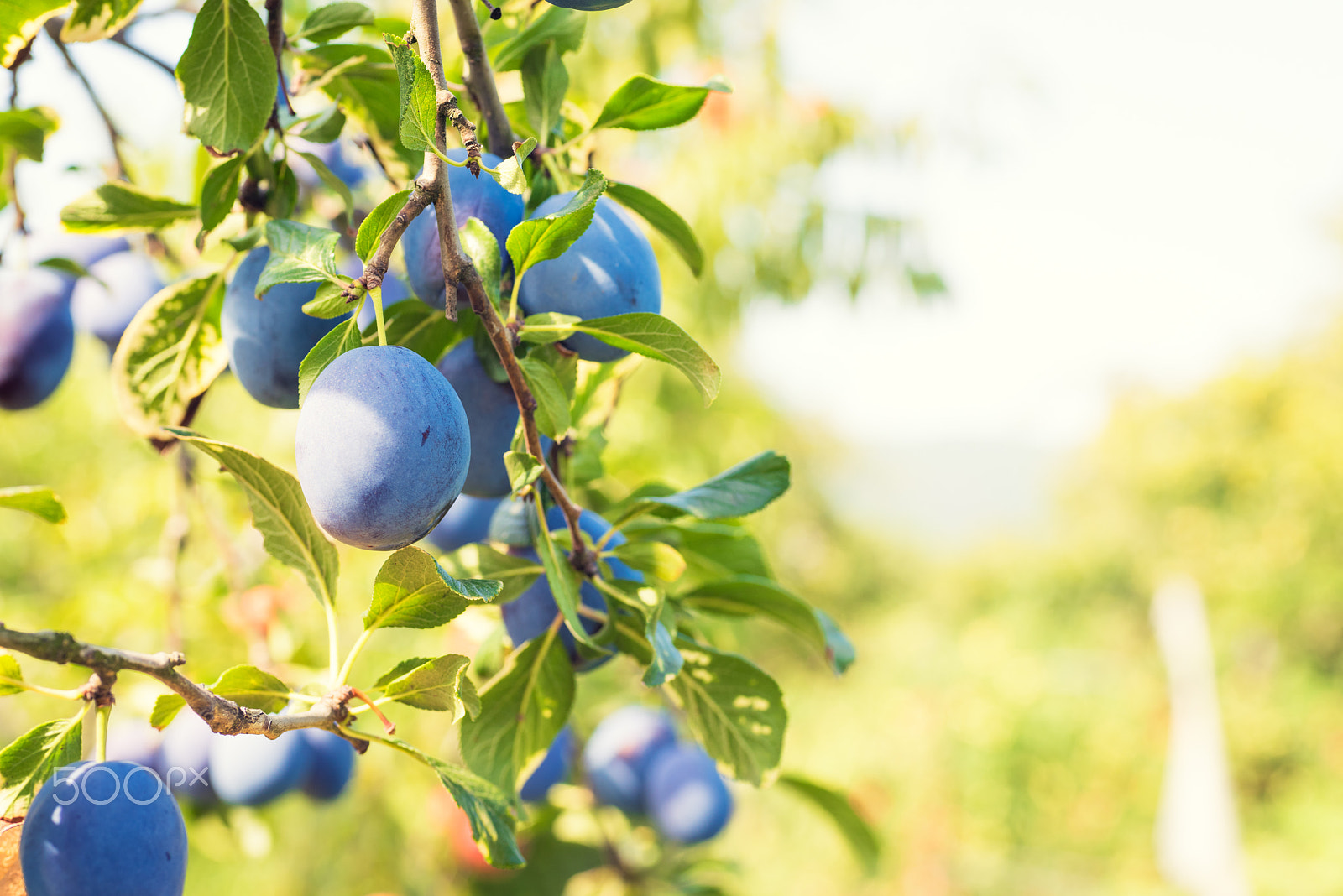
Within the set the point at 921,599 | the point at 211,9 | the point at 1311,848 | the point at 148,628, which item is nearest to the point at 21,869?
the point at 211,9

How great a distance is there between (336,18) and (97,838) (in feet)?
1.29

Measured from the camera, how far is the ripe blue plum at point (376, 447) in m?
0.35

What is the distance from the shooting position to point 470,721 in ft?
1.69

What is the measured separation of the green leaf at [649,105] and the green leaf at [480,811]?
1.06ft

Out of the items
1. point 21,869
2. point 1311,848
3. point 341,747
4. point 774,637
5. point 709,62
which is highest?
point 709,62

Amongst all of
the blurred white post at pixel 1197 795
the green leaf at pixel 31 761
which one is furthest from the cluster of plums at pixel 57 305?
the blurred white post at pixel 1197 795

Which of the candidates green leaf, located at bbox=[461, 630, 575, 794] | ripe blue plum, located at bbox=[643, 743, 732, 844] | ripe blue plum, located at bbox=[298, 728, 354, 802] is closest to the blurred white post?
ripe blue plum, located at bbox=[643, 743, 732, 844]

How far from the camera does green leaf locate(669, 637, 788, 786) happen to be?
1.69ft

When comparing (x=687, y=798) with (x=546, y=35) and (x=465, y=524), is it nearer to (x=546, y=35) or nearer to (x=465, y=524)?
(x=465, y=524)

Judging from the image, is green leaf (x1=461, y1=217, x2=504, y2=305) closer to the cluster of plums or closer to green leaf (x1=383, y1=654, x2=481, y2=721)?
green leaf (x1=383, y1=654, x2=481, y2=721)

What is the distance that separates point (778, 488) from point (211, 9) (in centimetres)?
36

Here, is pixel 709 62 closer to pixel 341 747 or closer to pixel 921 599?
pixel 341 747

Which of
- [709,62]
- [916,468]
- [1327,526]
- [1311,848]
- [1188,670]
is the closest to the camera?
[709,62]

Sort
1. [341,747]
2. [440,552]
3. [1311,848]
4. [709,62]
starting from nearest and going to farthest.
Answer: [440,552] → [341,747] → [709,62] → [1311,848]
